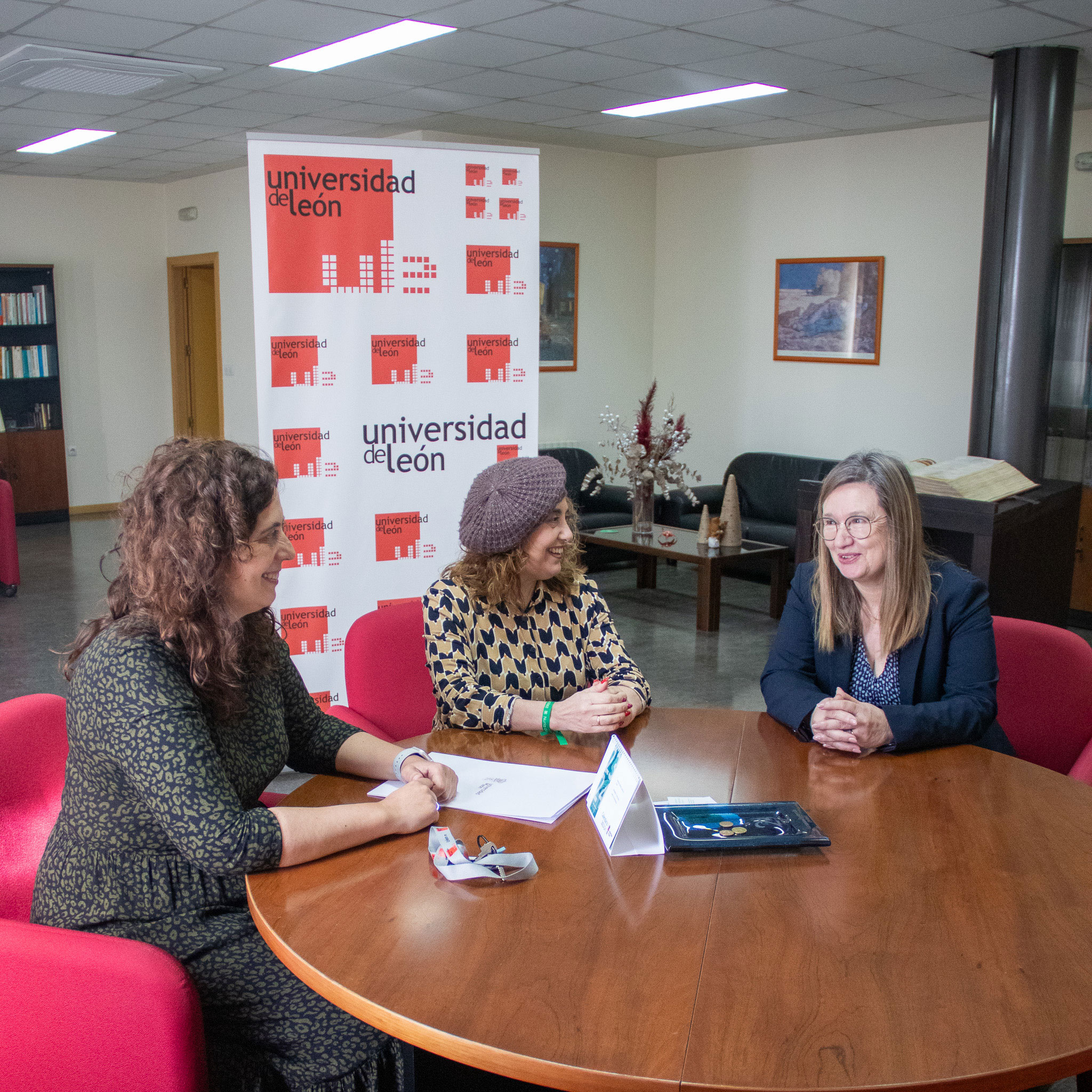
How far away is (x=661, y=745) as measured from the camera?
2227 millimetres

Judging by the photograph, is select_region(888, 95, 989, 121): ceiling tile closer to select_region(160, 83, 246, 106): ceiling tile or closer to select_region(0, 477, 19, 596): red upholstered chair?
select_region(160, 83, 246, 106): ceiling tile

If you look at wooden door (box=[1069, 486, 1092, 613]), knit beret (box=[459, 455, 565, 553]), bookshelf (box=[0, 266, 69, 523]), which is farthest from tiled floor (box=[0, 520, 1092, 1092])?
knit beret (box=[459, 455, 565, 553])

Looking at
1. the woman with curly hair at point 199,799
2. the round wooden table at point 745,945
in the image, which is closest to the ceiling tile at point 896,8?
the round wooden table at point 745,945

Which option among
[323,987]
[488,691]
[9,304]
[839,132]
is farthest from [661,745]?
[9,304]

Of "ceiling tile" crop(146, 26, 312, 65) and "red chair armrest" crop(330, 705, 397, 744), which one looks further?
"ceiling tile" crop(146, 26, 312, 65)

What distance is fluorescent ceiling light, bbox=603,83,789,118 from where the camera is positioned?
623 cm

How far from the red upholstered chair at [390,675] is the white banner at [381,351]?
1.11 metres

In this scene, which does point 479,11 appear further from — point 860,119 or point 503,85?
point 860,119

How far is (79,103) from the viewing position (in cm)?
673

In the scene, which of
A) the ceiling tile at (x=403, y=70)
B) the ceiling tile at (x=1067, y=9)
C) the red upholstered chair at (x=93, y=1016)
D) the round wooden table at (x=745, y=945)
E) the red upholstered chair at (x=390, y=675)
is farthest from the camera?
the ceiling tile at (x=403, y=70)

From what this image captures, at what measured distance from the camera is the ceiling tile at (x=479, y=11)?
455 cm

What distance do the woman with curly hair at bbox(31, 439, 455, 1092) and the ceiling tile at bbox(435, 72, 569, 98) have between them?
4.75 meters

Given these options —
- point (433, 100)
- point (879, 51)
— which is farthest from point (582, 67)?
point (879, 51)

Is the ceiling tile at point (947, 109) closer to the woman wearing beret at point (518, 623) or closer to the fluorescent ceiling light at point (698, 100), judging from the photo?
the fluorescent ceiling light at point (698, 100)
